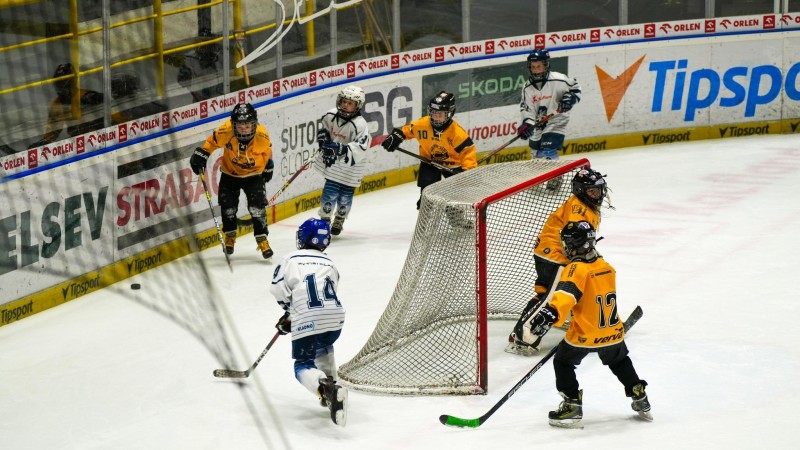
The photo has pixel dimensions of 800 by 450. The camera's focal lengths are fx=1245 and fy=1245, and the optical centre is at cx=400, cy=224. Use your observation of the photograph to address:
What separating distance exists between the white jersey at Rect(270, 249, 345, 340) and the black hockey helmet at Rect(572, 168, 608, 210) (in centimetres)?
166

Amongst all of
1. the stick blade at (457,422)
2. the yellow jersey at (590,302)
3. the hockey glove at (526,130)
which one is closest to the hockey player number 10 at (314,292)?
the stick blade at (457,422)

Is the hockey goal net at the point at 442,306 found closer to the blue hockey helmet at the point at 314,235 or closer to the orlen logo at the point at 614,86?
the blue hockey helmet at the point at 314,235

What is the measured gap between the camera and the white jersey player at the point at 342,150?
9.88 m

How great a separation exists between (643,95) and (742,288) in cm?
525

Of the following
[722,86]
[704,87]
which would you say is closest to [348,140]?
[704,87]

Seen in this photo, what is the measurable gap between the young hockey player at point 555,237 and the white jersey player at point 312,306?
129cm

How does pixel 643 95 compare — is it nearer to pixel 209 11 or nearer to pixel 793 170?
pixel 793 170

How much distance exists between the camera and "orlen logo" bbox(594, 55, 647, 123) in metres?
13.7

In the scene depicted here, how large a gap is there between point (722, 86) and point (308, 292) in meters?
8.95

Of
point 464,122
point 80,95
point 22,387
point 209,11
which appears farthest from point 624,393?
point 464,122

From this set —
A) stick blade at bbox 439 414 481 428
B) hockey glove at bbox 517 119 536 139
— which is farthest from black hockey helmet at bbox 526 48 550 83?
stick blade at bbox 439 414 481 428

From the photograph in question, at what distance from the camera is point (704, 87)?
1402cm

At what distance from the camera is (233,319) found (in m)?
8.45

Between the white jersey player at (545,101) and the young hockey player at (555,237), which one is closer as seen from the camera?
the young hockey player at (555,237)
